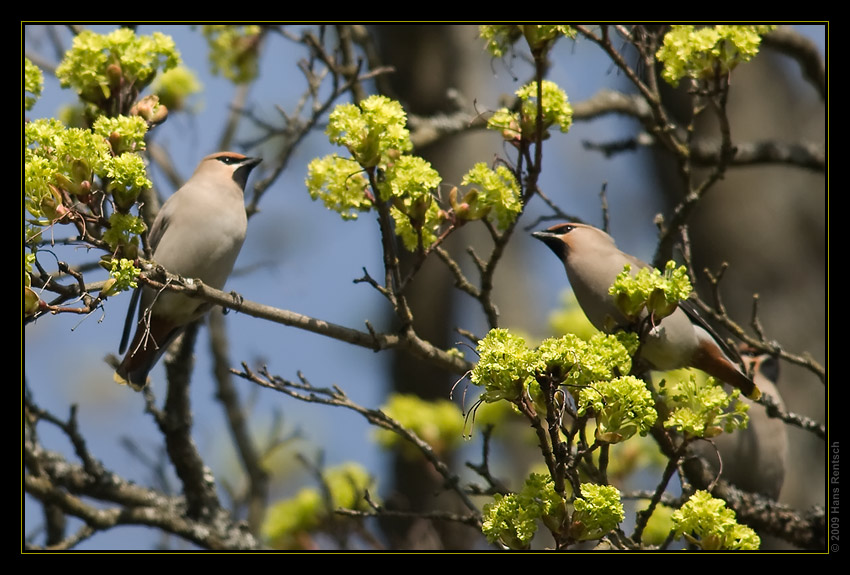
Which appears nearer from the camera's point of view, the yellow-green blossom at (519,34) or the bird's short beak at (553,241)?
the yellow-green blossom at (519,34)

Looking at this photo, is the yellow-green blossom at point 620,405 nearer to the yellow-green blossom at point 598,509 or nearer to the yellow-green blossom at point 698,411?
the yellow-green blossom at point 598,509

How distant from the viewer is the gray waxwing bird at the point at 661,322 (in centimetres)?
370

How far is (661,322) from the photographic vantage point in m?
3.56

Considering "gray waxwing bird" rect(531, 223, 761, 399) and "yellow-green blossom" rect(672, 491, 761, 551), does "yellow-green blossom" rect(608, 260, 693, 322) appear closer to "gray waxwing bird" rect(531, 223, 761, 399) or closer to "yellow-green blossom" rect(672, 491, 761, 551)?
"yellow-green blossom" rect(672, 491, 761, 551)

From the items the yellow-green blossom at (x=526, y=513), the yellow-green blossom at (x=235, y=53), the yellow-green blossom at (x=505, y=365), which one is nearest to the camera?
the yellow-green blossom at (x=505, y=365)

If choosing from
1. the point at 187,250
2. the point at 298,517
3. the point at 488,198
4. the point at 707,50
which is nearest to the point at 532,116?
the point at 488,198

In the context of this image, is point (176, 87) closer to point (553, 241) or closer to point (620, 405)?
point (553, 241)

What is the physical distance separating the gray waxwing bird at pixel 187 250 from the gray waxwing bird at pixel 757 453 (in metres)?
2.63

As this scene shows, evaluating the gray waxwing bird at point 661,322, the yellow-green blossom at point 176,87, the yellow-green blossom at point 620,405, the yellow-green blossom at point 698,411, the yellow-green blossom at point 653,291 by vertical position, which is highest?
the yellow-green blossom at point 176,87

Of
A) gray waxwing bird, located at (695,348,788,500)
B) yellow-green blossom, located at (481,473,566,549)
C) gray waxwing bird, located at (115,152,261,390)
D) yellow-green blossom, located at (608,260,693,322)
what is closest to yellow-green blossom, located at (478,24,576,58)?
yellow-green blossom, located at (608,260,693,322)

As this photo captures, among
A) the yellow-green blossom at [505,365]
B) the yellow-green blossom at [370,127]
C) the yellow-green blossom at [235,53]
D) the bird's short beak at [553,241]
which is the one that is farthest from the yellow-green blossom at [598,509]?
the yellow-green blossom at [235,53]

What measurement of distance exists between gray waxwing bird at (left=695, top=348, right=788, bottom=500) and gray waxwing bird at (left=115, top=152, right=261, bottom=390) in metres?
2.63

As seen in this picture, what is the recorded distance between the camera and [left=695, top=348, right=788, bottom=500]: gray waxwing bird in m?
5.41

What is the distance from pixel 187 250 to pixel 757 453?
313 cm
